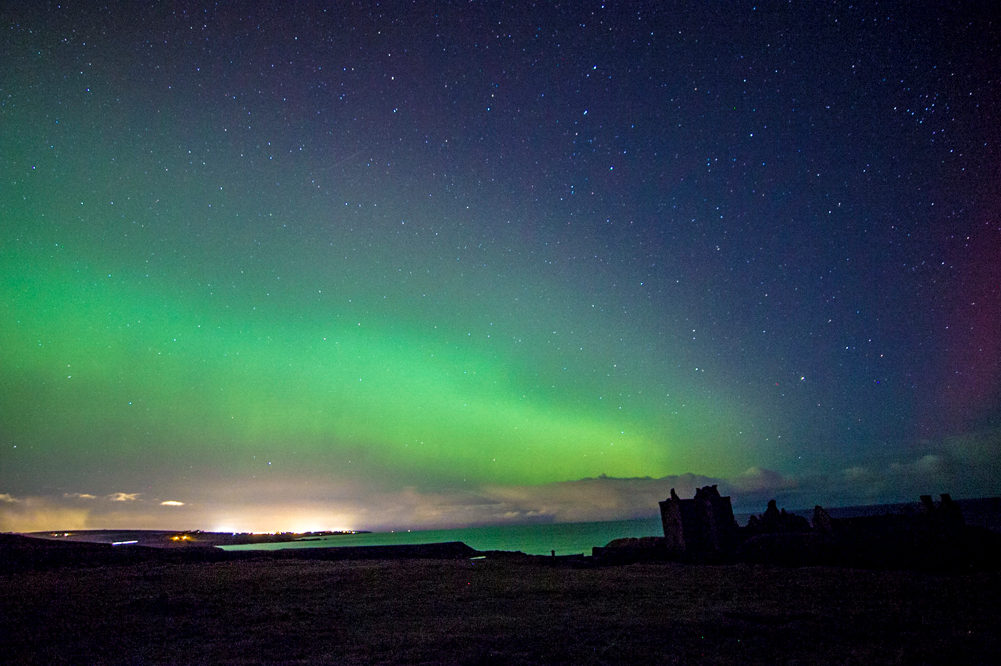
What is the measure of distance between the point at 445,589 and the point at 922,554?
1787cm

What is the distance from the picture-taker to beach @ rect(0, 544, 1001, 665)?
9.05m

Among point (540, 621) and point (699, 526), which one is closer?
point (540, 621)

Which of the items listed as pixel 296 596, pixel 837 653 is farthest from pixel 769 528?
pixel 296 596

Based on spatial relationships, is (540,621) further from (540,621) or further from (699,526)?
(699,526)

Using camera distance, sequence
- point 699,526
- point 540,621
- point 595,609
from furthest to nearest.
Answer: point 699,526 < point 595,609 < point 540,621

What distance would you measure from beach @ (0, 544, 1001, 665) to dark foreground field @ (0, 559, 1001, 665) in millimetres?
45

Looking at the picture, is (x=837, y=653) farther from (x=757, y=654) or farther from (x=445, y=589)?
(x=445, y=589)

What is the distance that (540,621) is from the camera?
471 inches

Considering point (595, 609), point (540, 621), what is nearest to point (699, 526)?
point (595, 609)

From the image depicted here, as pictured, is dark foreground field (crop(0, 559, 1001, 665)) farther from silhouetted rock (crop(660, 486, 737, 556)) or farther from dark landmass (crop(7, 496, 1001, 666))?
silhouetted rock (crop(660, 486, 737, 556))

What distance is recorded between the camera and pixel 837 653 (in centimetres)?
859

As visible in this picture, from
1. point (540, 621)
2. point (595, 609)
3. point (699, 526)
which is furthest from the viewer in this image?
point (699, 526)

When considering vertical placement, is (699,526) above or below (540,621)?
above

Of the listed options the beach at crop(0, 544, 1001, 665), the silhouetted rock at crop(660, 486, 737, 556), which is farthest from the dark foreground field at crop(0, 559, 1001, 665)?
the silhouetted rock at crop(660, 486, 737, 556)
